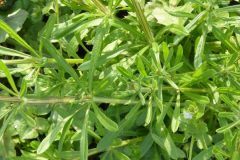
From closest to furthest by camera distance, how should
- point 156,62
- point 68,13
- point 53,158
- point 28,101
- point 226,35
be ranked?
point 28,101, point 156,62, point 226,35, point 53,158, point 68,13

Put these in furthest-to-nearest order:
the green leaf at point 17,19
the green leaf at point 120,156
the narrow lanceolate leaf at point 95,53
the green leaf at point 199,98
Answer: the green leaf at point 17,19 → the green leaf at point 120,156 → the green leaf at point 199,98 → the narrow lanceolate leaf at point 95,53

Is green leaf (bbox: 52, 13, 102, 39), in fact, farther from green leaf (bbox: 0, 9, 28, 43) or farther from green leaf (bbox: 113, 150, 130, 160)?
green leaf (bbox: 0, 9, 28, 43)

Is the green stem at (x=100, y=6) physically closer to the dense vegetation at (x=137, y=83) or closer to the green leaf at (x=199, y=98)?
the dense vegetation at (x=137, y=83)

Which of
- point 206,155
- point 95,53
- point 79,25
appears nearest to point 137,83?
point 95,53

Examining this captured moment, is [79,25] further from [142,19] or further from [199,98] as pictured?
[199,98]

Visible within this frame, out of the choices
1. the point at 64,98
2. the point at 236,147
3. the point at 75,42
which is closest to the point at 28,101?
the point at 64,98

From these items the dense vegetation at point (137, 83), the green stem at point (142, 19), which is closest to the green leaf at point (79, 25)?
the dense vegetation at point (137, 83)

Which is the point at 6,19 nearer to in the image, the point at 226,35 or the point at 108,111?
the point at 108,111

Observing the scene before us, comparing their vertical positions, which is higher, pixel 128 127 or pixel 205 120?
pixel 128 127
